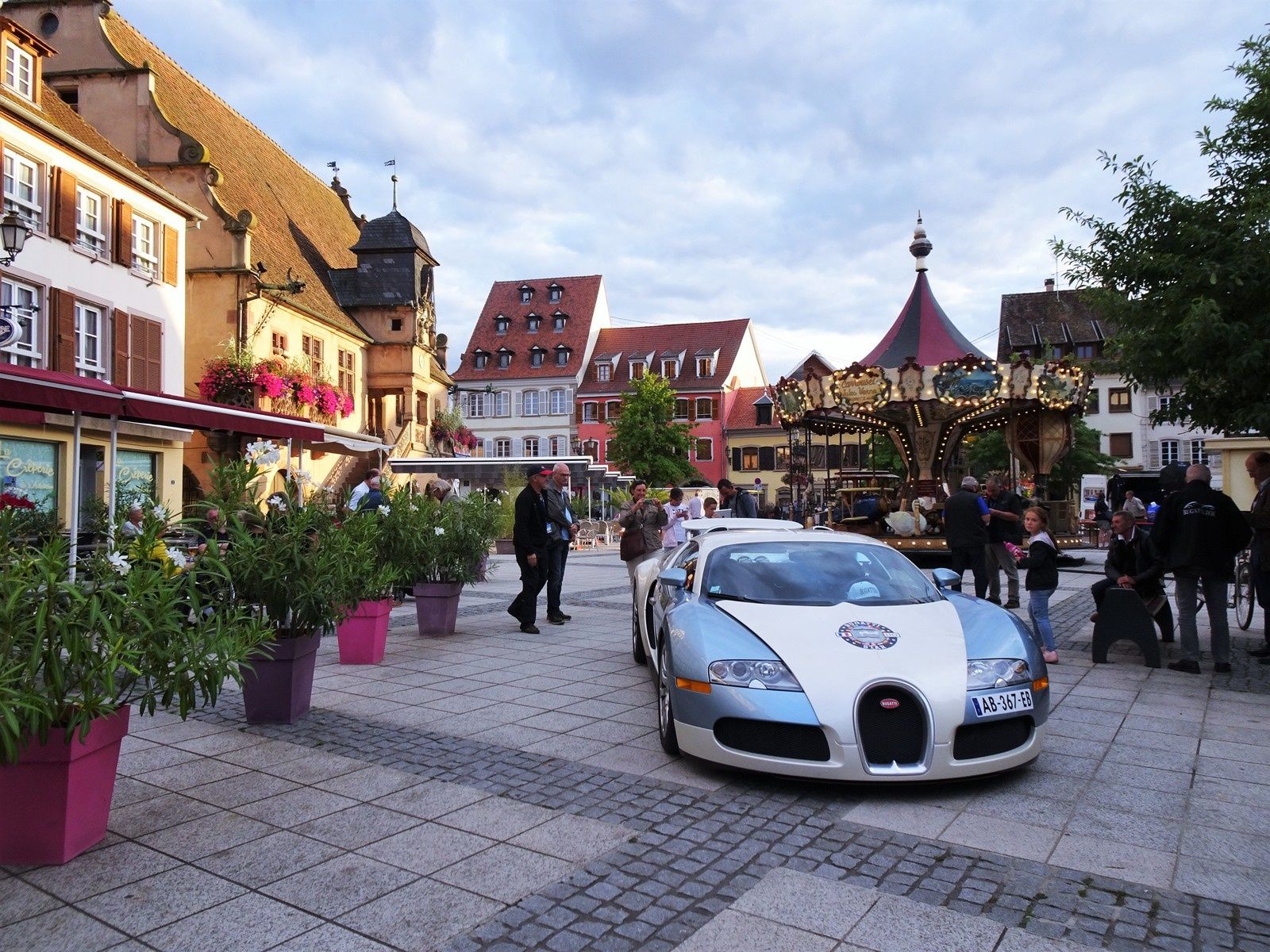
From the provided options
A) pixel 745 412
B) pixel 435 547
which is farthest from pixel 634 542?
pixel 745 412

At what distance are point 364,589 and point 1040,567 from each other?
5.75 m

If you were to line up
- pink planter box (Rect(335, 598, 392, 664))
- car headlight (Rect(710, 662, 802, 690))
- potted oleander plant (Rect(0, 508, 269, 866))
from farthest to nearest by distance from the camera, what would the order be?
pink planter box (Rect(335, 598, 392, 664)) → car headlight (Rect(710, 662, 802, 690)) → potted oleander plant (Rect(0, 508, 269, 866))

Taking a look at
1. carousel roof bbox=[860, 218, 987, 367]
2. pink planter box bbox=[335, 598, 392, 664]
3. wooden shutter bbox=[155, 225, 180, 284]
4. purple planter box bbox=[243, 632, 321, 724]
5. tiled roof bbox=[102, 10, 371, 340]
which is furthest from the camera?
tiled roof bbox=[102, 10, 371, 340]

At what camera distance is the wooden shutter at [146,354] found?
20.0 metres

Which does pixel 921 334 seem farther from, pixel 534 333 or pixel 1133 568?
pixel 534 333

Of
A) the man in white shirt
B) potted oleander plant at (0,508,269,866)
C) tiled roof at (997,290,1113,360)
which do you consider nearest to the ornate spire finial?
the man in white shirt

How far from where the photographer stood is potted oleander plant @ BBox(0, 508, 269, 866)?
3404 mm

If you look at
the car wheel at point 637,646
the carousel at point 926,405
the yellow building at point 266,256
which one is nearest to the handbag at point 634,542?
the car wheel at point 637,646

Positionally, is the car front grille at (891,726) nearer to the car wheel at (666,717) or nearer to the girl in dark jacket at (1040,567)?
the car wheel at (666,717)

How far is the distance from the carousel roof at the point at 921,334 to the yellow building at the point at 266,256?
1274cm

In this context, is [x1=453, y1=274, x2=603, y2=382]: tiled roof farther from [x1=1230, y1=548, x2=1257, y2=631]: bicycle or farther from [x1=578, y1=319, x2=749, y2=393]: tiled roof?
[x1=1230, y1=548, x2=1257, y2=631]: bicycle

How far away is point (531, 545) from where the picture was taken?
10344 millimetres

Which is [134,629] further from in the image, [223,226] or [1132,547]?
[223,226]

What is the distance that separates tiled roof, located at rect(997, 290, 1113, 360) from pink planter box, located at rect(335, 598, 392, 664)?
172 ft
